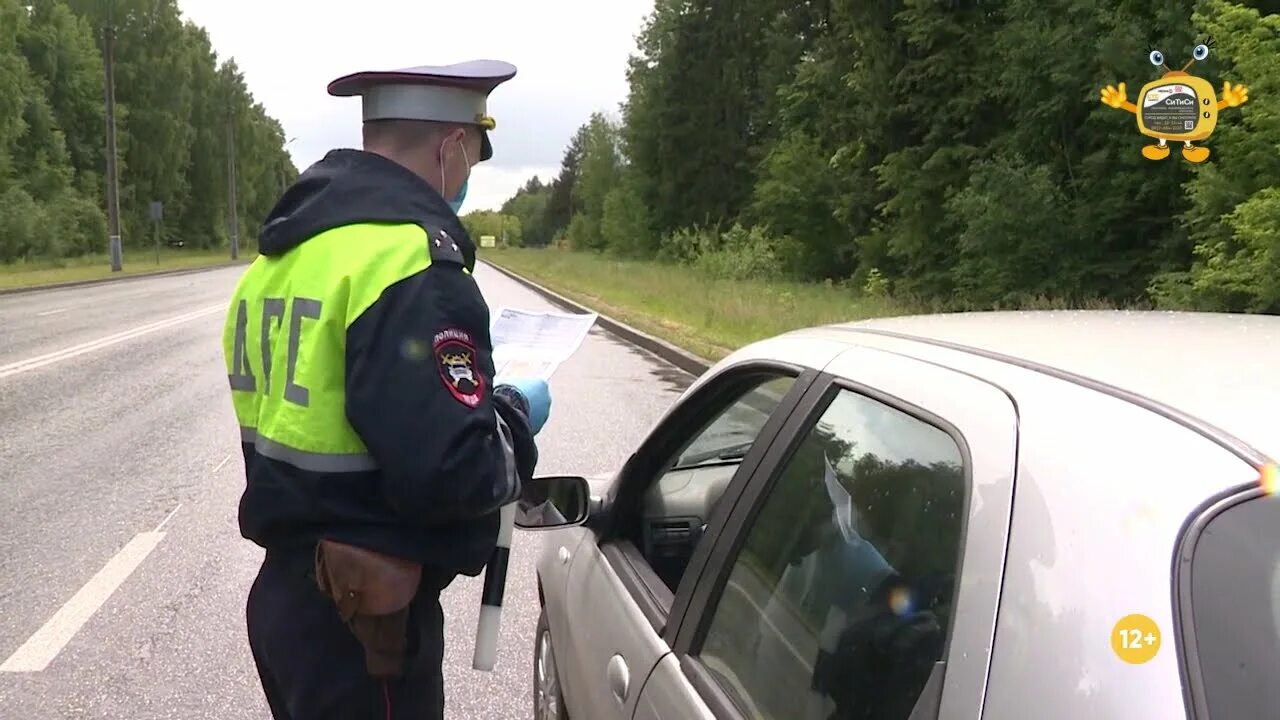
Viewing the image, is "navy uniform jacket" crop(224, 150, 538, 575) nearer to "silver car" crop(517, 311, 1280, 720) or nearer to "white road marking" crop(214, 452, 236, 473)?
"silver car" crop(517, 311, 1280, 720)

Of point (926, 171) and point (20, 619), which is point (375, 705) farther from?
point (926, 171)

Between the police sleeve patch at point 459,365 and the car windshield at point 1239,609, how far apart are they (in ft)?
3.69

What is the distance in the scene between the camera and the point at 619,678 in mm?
2215

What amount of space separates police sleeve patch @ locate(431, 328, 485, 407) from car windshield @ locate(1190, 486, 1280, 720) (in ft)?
3.69

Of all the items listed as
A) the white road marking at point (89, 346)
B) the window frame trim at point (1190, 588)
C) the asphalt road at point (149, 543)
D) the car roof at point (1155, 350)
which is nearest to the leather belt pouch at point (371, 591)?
the car roof at point (1155, 350)

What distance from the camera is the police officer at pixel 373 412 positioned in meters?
1.74

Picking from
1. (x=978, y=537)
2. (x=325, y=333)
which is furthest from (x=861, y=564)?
(x=325, y=333)

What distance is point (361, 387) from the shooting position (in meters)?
1.73

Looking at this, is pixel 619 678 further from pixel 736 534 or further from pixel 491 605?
pixel 736 534

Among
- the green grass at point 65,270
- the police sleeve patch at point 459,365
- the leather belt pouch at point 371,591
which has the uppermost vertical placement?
the police sleeve patch at point 459,365

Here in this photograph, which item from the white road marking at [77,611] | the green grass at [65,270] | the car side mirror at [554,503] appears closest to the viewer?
the car side mirror at [554,503]

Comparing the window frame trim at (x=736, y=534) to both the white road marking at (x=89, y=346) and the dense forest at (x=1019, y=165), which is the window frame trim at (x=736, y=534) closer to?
the white road marking at (x=89, y=346)

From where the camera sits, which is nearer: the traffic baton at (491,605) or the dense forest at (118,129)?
the traffic baton at (491,605)

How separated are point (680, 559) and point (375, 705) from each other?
1.06 meters
